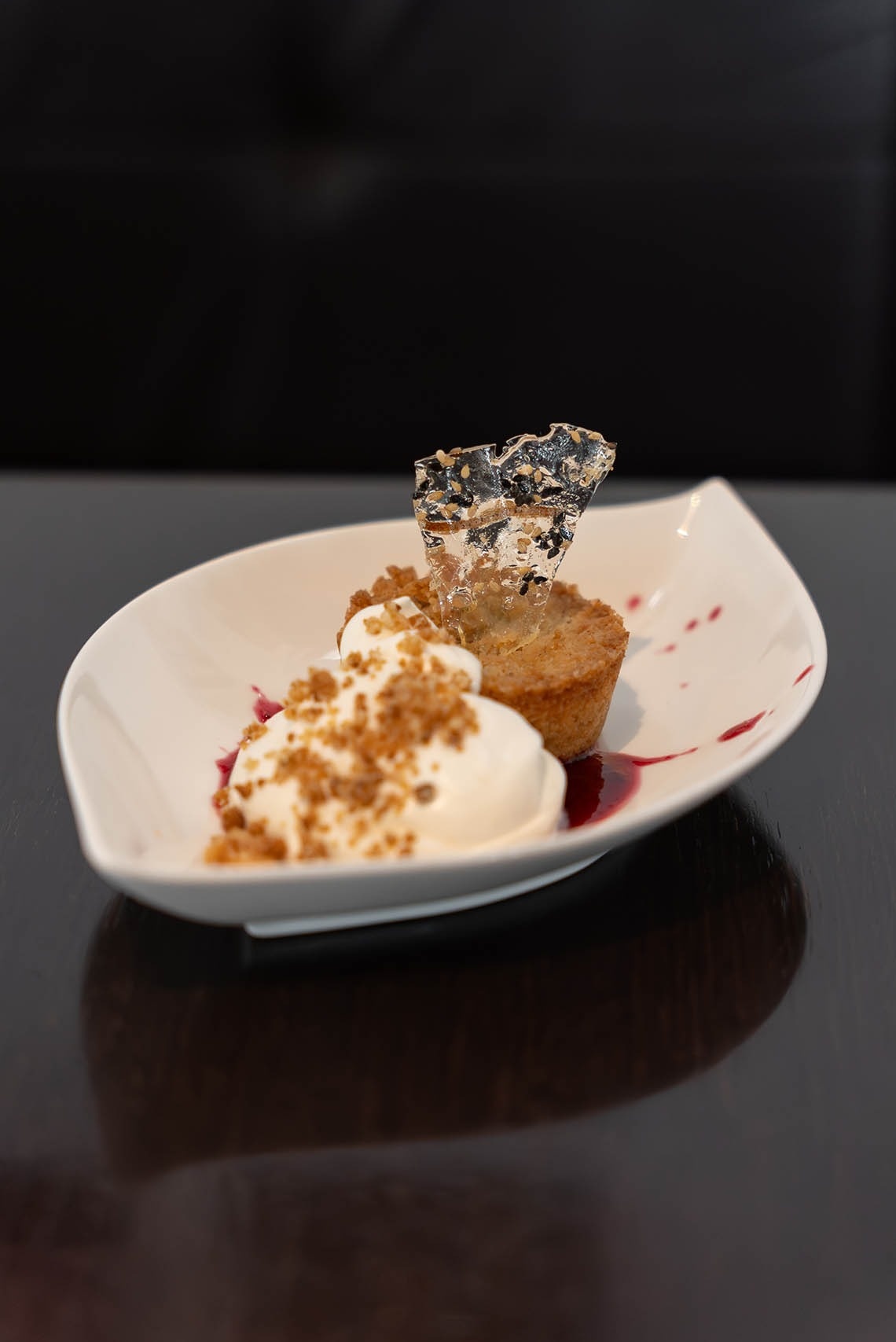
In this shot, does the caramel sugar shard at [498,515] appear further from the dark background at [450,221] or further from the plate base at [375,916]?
the dark background at [450,221]

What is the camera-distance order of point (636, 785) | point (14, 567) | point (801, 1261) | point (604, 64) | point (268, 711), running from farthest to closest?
point (604, 64) < point (14, 567) < point (268, 711) < point (636, 785) < point (801, 1261)

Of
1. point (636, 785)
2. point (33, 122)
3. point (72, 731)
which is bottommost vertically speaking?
point (636, 785)

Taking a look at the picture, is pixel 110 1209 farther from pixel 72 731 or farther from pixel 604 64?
pixel 604 64

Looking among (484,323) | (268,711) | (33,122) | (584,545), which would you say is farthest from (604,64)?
(268,711)

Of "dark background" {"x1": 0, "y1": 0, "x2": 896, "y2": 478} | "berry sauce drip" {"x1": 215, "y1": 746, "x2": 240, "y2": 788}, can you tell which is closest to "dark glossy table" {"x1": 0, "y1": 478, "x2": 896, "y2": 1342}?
"berry sauce drip" {"x1": 215, "y1": 746, "x2": 240, "y2": 788}

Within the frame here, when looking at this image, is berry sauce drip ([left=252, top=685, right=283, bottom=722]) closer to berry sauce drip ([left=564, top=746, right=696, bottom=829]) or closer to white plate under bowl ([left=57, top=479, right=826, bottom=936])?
white plate under bowl ([left=57, top=479, right=826, bottom=936])

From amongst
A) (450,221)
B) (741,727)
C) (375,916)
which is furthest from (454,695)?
(450,221)

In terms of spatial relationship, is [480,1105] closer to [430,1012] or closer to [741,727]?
[430,1012]
